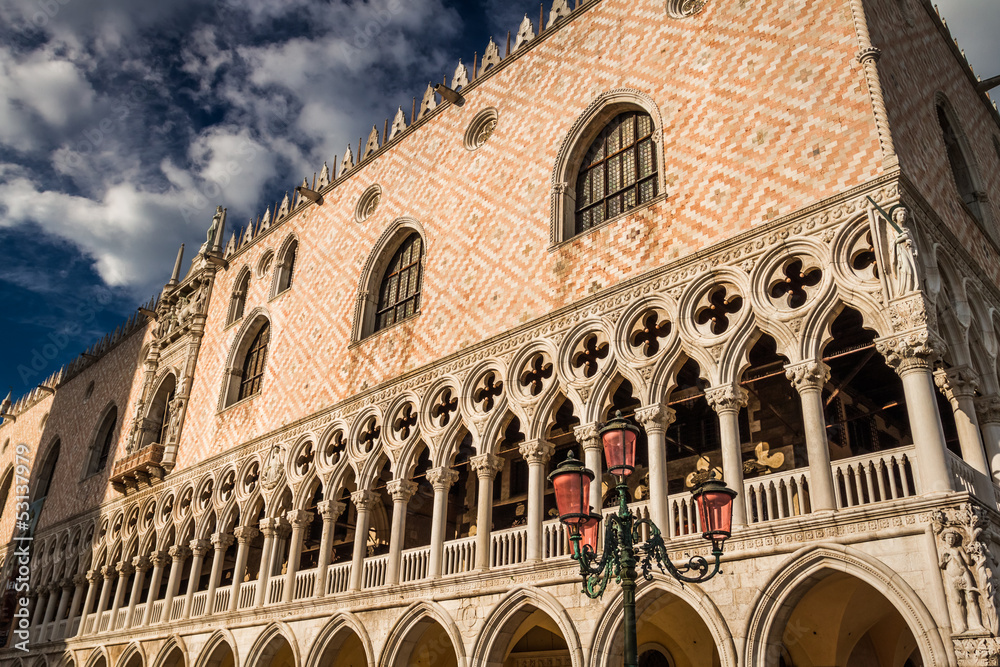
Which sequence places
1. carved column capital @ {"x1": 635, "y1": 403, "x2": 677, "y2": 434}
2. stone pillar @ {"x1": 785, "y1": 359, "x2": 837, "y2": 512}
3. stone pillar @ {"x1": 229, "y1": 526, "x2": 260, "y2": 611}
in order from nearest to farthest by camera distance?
stone pillar @ {"x1": 785, "y1": 359, "x2": 837, "y2": 512} → carved column capital @ {"x1": 635, "y1": 403, "x2": 677, "y2": 434} → stone pillar @ {"x1": 229, "y1": 526, "x2": 260, "y2": 611}

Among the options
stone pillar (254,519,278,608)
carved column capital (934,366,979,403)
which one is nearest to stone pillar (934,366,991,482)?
carved column capital (934,366,979,403)

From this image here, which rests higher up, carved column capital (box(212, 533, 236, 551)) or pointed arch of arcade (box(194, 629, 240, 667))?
carved column capital (box(212, 533, 236, 551))

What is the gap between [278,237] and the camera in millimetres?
18844

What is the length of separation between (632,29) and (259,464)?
9612mm

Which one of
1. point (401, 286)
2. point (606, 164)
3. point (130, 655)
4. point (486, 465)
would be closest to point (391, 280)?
point (401, 286)

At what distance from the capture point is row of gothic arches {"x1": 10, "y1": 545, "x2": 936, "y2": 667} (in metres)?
7.77

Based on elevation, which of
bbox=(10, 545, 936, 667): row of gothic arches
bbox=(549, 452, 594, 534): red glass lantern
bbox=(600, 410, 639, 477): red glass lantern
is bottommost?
bbox=(10, 545, 936, 667): row of gothic arches

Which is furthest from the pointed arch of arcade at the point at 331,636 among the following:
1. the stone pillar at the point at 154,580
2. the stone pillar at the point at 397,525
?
the stone pillar at the point at 154,580

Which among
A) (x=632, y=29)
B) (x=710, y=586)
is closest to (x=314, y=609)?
(x=710, y=586)

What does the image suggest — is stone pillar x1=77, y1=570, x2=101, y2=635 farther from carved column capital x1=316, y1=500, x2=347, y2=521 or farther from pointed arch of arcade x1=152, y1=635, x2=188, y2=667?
carved column capital x1=316, y1=500, x2=347, y2=521

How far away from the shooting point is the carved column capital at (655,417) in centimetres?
948

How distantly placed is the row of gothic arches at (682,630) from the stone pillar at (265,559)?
642 mm

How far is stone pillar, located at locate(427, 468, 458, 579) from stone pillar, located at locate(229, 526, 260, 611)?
15.0ft

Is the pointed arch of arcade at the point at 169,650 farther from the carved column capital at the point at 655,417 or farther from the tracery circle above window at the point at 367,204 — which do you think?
the carved column capital at the point at 655,417
